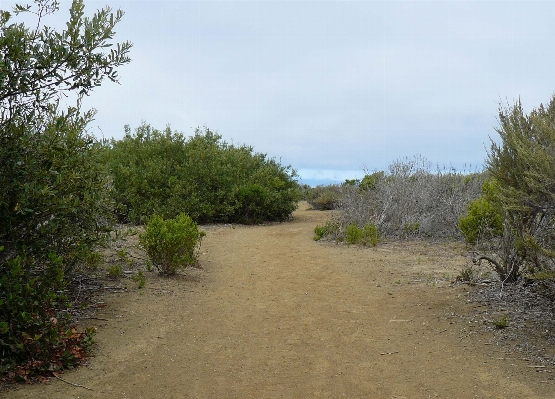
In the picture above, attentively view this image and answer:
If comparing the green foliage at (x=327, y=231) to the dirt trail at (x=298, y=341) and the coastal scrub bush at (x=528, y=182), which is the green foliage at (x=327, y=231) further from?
the coastal scrub bush at (x=528, y=182)

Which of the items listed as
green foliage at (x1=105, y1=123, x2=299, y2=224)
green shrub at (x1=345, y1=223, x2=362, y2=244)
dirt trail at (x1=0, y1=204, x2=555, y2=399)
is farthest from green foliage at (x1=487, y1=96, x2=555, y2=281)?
green foliage at (x1=105, y1=123, x2=299, y2=224)

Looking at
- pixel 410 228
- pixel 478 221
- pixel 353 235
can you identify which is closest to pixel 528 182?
pixel 478 221

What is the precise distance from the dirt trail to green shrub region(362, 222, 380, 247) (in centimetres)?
277

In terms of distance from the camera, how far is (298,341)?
632cm

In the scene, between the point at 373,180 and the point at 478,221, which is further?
the point at 373,180

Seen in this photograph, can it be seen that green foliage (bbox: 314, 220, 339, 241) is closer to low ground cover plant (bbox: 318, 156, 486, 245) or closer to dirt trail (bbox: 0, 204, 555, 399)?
low ground cover plant (bbox: 318, 156, 486, 245)

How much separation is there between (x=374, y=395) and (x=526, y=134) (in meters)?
4.04

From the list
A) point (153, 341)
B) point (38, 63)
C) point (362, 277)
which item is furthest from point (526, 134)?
point (38, 63)

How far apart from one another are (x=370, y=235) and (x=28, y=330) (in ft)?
31.3

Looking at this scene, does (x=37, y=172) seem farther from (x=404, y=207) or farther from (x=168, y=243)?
(x=404, y=207)

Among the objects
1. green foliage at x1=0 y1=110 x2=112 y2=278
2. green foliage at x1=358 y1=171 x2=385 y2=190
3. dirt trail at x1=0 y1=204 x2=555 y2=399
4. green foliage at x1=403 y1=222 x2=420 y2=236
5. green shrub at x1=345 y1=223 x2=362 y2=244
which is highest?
green foliage at x1=358 y1=171 x2=385 y2=190

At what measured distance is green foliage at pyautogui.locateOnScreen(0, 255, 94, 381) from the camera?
4.93 meters

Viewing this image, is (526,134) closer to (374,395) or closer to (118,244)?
(374,395)

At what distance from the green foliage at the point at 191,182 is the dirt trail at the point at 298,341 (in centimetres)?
726
